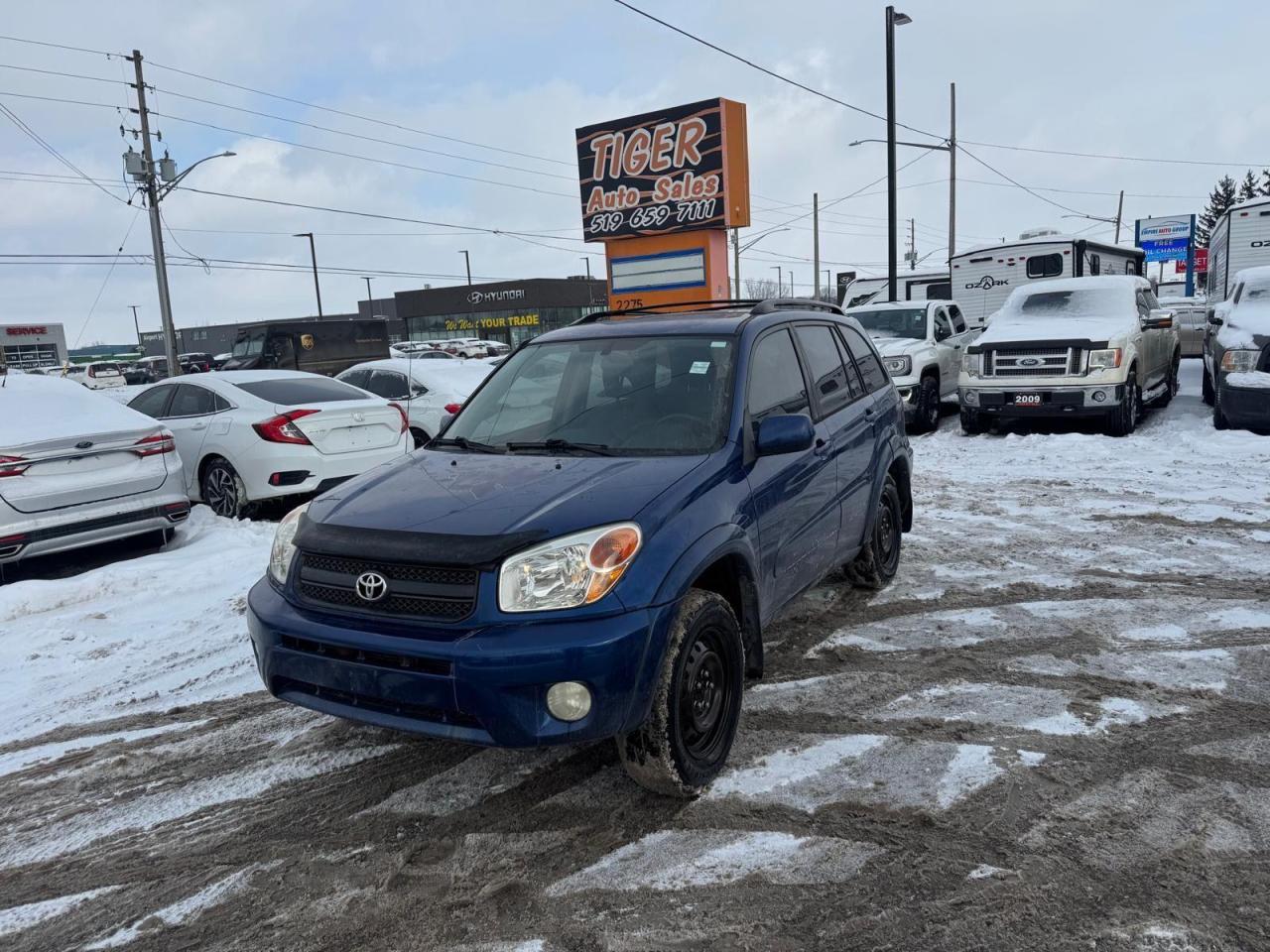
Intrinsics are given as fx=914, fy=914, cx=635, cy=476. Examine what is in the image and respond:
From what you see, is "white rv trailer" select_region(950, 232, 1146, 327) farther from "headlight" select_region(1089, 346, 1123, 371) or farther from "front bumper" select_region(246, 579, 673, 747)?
"front bumper" select_region(246, 579, 673, 747)

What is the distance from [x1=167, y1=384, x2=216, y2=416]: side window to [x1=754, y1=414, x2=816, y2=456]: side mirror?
675 cm

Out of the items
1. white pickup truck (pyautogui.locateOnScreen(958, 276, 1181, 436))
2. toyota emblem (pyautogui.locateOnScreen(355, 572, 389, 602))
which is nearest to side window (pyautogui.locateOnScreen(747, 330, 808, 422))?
toyota emblem (pyautogui.locateOnScreen(355, 572, 389, 602))

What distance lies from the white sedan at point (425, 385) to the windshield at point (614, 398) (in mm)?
5860

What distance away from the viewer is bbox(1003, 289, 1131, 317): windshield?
12480 mm

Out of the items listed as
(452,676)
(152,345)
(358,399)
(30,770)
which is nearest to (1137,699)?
(452,676)

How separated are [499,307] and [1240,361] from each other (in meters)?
64.4

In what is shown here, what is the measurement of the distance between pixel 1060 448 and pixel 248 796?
9989mm

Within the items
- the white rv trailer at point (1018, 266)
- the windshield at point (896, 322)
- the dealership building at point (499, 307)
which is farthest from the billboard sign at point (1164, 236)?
the windshield at point (896, 322)

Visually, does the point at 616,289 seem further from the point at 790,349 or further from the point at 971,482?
the point at 790,349

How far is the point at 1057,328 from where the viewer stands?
39.1 feet

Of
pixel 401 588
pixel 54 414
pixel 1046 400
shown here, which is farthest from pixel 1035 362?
pixel 54 414

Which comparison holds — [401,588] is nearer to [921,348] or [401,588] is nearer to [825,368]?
[825,368]

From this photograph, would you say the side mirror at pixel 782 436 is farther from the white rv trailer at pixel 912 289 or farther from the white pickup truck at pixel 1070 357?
the white rv trailer at pixel 912 289

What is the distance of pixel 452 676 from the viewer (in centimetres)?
294
